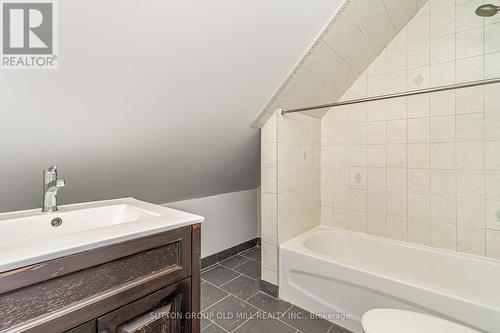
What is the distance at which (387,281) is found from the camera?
1502mm

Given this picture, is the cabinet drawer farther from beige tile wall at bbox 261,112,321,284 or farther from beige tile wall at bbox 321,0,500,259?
beige tile wall at bbox 321,0,500,259

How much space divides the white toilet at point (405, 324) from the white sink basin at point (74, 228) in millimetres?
967

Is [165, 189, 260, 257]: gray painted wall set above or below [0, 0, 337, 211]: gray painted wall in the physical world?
below

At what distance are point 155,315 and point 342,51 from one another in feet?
6.88

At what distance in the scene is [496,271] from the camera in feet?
5.46

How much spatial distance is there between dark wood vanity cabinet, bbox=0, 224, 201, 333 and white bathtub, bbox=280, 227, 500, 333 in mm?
1103

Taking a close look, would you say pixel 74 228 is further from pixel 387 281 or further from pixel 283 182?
pixel 387 281

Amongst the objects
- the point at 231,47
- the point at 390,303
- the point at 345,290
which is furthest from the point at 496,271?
the point at 231,47

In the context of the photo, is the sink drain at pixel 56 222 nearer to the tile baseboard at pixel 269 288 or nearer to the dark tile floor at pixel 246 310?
the dark tile floor at pixel 246 310

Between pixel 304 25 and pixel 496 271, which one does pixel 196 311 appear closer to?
pixel 304 25

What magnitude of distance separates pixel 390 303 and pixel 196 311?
49.0 inches

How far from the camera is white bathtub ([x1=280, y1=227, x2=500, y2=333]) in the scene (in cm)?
131

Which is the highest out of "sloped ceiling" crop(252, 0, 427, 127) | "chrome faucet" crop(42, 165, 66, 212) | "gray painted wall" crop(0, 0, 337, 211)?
"sloped ceiling" crop(252, 0, 427, 127)
